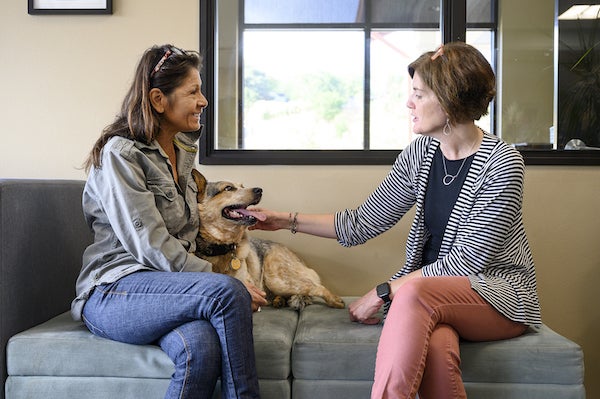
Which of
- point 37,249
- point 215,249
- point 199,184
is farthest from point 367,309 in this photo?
point 37,249

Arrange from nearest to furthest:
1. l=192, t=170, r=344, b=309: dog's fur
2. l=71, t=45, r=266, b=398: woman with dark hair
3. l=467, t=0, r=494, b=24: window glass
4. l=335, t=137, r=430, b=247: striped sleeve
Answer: l=71, t=45, r=266, b=398: woman with dark hair
l=335, t=137, r=430, b=247: striped sleeve
l=192, t=170, r=344, b=309: dog's fur
l=467, t=0, r=494, b=24: window glass

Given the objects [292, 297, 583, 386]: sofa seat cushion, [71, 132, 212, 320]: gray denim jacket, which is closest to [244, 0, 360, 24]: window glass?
[71, 132, 212, 320]: gray denim jacket

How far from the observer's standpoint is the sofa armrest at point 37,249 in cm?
189

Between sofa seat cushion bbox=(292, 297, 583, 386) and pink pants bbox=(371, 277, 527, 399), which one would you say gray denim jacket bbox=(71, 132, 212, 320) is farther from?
pink pants bbox=(371, 277, 527, 399)

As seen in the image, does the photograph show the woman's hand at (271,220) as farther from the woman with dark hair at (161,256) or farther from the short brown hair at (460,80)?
the short brown hair at (460,80)

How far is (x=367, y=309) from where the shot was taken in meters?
2.00

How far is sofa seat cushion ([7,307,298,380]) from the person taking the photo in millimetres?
1788

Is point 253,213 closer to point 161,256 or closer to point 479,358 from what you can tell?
point 161,256

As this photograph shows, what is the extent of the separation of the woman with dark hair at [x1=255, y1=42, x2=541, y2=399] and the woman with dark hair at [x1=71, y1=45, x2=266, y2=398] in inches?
16.8

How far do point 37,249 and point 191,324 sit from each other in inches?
27.2

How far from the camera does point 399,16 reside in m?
2.68

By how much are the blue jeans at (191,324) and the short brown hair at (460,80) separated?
2.80 feet

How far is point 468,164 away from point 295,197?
0.93m

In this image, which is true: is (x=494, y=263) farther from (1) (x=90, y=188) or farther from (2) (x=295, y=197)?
(1) (x=90, y=188)
